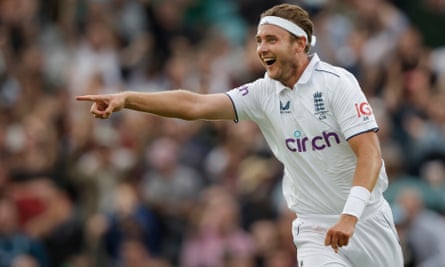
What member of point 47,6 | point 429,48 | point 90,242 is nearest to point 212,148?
point 90,242

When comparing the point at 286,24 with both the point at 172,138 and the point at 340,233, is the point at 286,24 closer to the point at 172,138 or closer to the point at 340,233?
the point at 340,233

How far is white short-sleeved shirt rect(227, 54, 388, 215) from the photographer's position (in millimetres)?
9219

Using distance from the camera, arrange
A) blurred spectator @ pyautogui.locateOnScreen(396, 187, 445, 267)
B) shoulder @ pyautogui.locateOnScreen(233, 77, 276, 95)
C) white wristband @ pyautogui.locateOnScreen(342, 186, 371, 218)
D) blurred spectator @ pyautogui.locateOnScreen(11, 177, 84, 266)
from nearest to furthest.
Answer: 1. white wristband @ pyautogui.locateOnScreen(342, 186, 371, 218)
2. shoulder @ pyautogui.locateOnScreen(233, 77, 276, 95)
3. blurred spectator @ pyautogui.locateOnScreen(396, 187, 445, 267)
4. blurred spectator @ pyautogui.locateOnScreen(11, 177, 84, 266)

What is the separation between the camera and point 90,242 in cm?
A: 1606

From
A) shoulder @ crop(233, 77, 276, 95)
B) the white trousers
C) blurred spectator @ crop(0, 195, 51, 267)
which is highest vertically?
shoulder @ crop(233, 77, 276, 95)

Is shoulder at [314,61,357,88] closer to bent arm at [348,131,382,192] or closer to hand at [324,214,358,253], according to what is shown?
bent arm at [348,131,382,192]

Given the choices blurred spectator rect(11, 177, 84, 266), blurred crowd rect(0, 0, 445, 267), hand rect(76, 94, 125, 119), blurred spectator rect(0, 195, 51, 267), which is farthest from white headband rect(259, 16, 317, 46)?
blurred spectator rect(11, 177, 84, 266)

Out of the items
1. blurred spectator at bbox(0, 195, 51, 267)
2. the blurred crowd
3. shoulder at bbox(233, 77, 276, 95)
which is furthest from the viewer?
blurred spectator at bbox(0, 195, 51, 267)

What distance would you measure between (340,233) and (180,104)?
66.7 inches

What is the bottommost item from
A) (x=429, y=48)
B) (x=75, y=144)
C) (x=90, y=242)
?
(x=90, y=242)

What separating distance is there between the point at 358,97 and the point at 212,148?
7908 millimetres

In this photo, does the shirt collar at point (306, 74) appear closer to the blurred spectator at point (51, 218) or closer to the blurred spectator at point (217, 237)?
the blurred spectator at point (217, 237)

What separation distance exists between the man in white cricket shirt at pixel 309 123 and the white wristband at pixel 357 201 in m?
0.15

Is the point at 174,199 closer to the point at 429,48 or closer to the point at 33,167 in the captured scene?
Result: the point at 33,167
